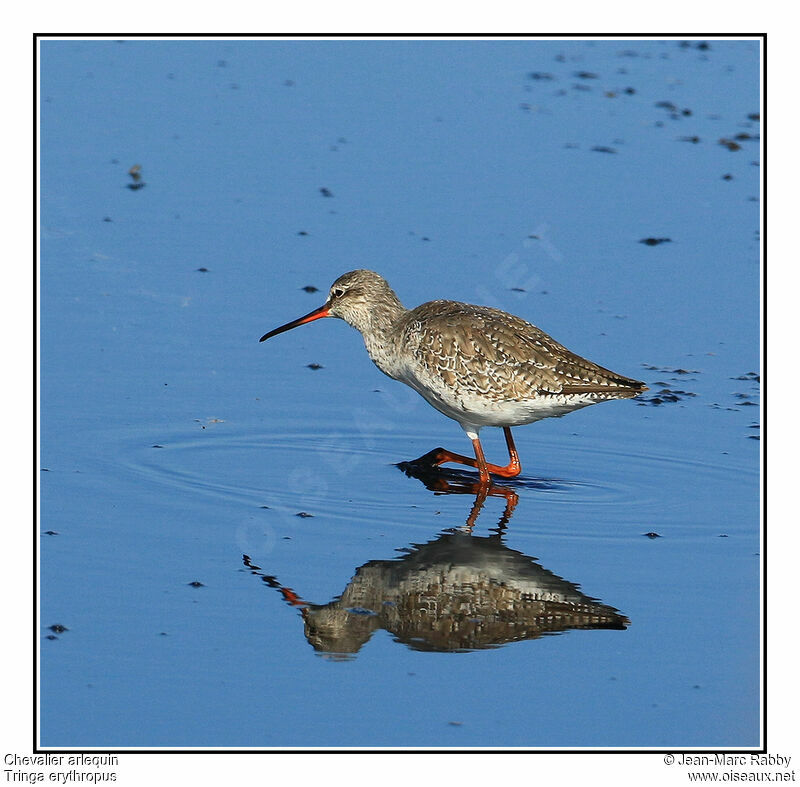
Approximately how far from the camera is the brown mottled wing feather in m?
11.0

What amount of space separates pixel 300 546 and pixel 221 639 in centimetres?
145

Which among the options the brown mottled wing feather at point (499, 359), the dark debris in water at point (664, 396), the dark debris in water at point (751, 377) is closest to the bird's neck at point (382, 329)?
the brown mottled wing feather at point (499, 359)

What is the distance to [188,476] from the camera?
10.7 meters

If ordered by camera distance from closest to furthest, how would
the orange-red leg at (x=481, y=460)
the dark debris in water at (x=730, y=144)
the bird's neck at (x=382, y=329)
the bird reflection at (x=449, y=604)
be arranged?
1. the bird reflection at (x=449, y=604)
2. the orange-red leg at (x=481, y=460)
3. the bird's neck at (x=382, y=329)
4. the dark debris in water at (x=730, y=144)

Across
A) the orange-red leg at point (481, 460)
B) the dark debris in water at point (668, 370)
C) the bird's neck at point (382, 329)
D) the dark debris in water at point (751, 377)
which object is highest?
the bird's neck at point (382, 329)

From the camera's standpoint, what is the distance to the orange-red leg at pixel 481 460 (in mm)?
11367

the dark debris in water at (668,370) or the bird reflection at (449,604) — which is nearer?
the bird reflection at (449,604)

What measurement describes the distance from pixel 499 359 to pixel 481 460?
0.88 metres

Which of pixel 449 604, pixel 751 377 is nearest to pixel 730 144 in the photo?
pixel 751 377

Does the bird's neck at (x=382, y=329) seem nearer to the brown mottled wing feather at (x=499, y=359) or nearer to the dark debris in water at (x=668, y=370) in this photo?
the brown mottled wing feather at (x=499, y=359)

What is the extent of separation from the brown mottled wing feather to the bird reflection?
1762 mm

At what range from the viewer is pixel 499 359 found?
438 inches

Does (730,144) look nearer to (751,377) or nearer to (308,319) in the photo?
(751,377)
